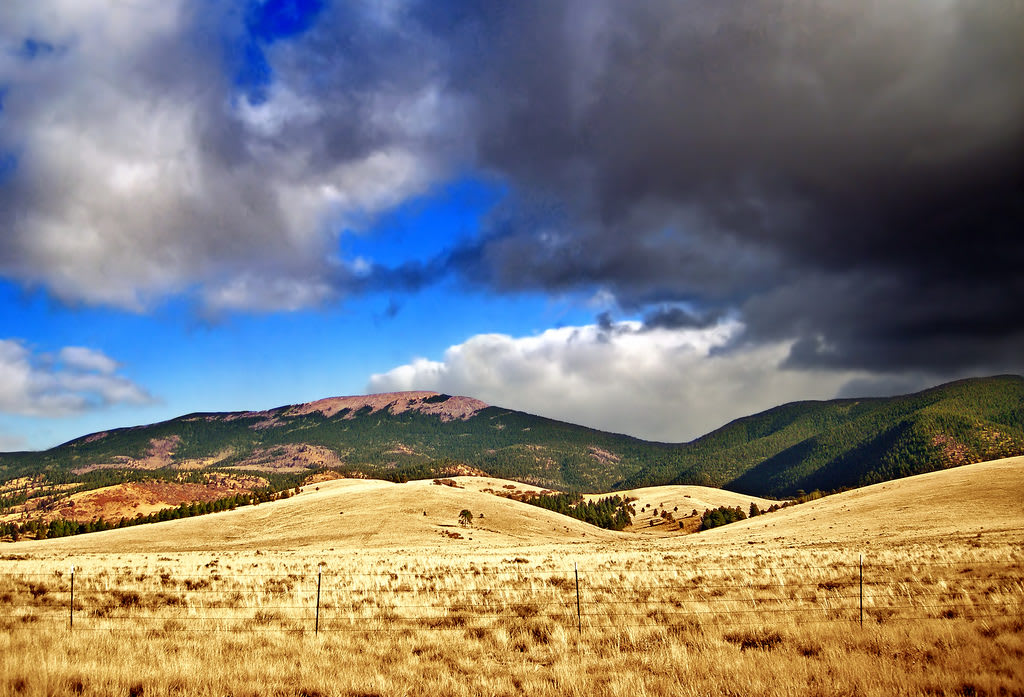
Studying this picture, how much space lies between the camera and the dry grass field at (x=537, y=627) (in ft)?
36.8

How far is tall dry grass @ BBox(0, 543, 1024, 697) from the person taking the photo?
11141 millimetres

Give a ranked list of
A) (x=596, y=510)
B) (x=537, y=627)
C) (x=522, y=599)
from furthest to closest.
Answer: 1. (x=596, y=510)
2. (x=522, y=599)
3. (x=537, y=627)

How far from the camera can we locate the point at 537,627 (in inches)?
653

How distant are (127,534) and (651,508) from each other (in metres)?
134

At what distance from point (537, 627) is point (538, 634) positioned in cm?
74

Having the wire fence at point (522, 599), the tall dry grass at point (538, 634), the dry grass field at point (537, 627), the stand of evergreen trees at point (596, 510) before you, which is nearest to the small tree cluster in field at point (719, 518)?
the stand of evergreen trees at point (596, 510)

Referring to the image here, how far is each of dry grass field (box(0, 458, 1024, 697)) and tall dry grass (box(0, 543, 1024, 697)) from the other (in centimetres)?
7

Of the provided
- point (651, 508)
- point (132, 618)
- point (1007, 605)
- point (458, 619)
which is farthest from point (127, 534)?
point (651, 508)

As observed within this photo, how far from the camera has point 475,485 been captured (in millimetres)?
186000

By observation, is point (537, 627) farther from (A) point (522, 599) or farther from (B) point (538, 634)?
(A) point (522, 599)

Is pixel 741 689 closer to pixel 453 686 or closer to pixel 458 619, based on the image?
pixel 453 686

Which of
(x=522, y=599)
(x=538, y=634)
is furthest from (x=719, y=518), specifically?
(x=538, y=634)

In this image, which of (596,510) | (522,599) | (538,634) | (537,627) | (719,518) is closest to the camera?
(538,634)

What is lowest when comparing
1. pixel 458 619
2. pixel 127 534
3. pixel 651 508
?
pixel 651 508
